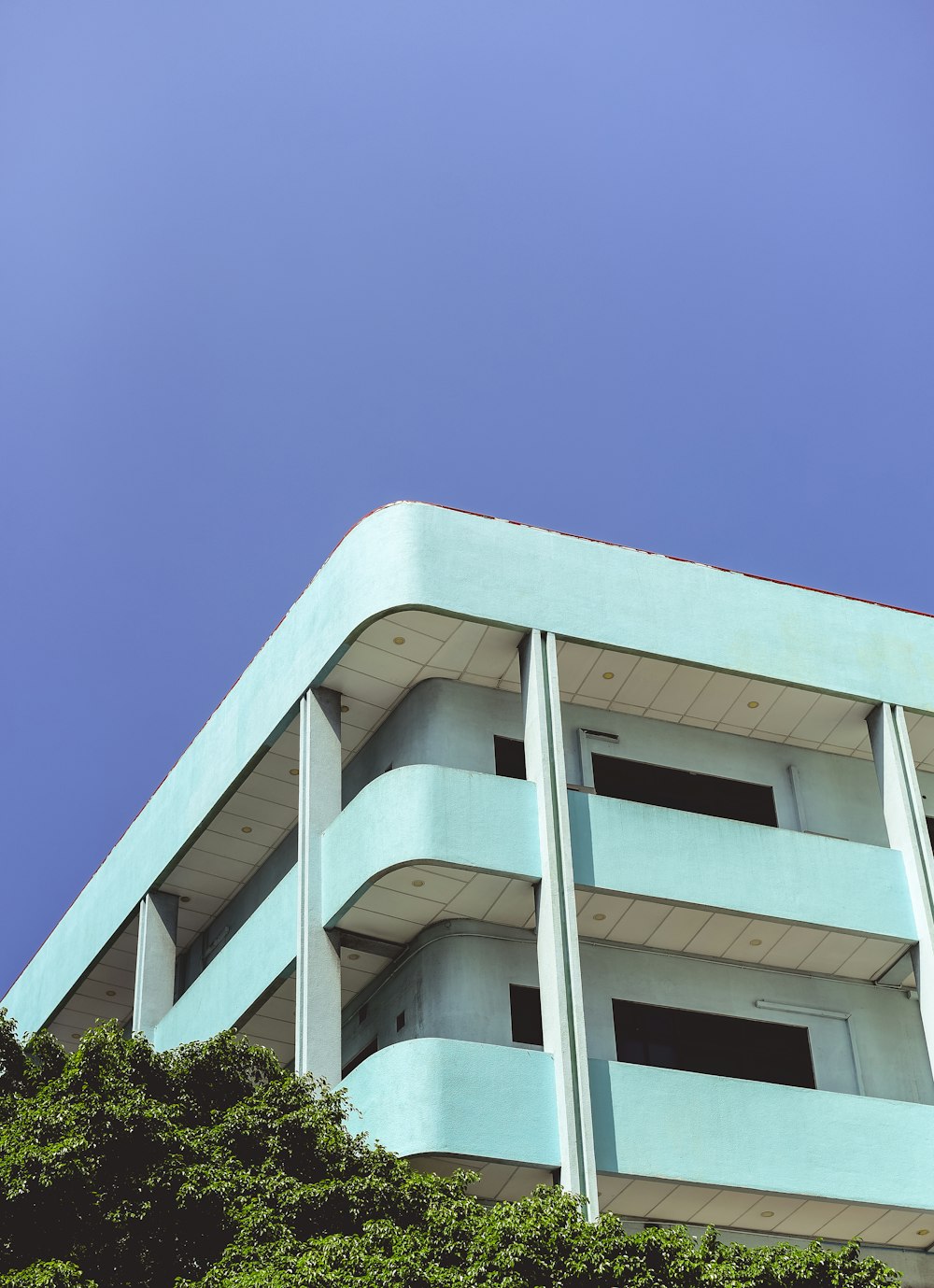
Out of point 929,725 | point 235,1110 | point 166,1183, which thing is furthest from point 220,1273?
point 929,725

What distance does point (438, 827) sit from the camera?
22422 millimetres

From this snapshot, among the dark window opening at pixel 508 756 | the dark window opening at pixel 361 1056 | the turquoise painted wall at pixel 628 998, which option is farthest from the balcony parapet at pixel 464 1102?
the dark window opening at pixel 508 756

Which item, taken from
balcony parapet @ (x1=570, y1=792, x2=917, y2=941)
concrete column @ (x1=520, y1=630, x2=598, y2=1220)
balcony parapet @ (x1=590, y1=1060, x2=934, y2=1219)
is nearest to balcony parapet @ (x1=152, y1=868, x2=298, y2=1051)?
concrete column @ (x1=520, y1=630, x2=598, y2=1220)

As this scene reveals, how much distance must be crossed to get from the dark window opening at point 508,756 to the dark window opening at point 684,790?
3.76 feet

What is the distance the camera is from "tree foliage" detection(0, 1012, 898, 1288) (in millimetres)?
14805

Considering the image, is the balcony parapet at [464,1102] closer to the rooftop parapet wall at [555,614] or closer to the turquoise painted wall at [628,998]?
the turquoise painted wall at [628,998]

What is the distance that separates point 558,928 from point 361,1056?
5.38 meters

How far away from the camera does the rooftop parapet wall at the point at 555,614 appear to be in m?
24.1

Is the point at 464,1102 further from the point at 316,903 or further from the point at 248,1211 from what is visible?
the point at 248,1211

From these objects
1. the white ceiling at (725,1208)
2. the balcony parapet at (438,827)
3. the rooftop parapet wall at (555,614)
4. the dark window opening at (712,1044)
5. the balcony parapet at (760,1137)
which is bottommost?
the white ceiling at (725,1208)

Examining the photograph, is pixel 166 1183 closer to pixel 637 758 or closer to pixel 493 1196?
pixel 493 1196

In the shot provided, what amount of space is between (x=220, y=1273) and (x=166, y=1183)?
137 centimetres

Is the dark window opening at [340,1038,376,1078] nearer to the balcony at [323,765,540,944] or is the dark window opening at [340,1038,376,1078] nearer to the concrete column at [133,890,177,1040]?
the balcony at [323,765,540,944]

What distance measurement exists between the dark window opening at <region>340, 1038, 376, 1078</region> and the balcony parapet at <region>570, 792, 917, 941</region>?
462 centimetres
